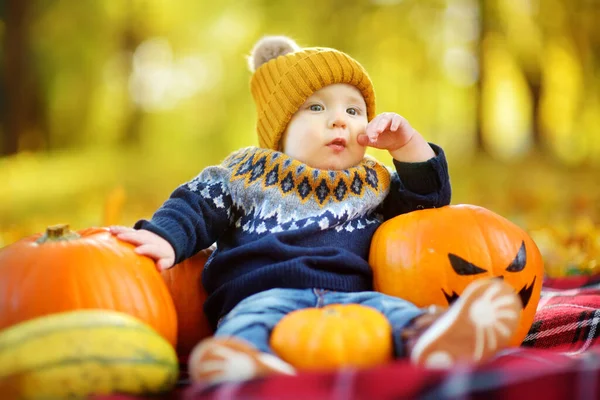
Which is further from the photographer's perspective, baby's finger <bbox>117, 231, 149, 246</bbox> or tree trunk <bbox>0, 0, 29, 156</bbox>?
tree trunk <bbox>0, 0, 29, 156</bbox>

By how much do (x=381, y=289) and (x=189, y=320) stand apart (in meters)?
0.51

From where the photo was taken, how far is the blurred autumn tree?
234 inches

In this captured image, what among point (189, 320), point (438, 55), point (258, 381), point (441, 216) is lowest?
point (189, 320)

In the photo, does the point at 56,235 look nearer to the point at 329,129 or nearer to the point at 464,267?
the point at 329,129

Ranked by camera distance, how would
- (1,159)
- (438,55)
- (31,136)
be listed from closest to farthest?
(1,159) < (31,136) < (438,55)

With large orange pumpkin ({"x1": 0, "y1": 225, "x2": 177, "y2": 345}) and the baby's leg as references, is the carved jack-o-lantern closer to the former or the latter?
the baby's leg

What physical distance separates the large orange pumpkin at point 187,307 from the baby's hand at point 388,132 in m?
0.60

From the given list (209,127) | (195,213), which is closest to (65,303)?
(195,213)

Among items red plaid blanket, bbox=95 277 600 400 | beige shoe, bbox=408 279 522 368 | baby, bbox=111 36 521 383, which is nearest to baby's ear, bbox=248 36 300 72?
baby, bbox=111 36 521 383

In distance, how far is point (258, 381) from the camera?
3.01 feet

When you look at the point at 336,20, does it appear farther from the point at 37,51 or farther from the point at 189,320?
the point at 189,320

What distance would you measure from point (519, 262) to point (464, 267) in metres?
0.14

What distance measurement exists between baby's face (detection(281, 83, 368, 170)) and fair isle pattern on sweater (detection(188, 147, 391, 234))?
5 centimetres

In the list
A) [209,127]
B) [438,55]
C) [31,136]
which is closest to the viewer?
[31,136]
